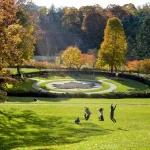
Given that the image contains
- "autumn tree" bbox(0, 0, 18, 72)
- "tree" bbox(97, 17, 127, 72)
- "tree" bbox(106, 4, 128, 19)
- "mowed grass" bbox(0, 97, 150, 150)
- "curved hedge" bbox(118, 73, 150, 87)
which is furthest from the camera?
"tree" bbox(106, 4, 128, 19)

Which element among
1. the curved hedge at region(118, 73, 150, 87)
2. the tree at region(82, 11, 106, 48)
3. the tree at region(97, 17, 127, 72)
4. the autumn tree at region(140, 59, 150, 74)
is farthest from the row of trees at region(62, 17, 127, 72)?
the tree at region(82, 11, 106, 48)

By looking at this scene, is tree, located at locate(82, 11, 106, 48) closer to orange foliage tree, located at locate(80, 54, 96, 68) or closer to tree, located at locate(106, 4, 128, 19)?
tree, located at locate(106, 4, 128, 19)

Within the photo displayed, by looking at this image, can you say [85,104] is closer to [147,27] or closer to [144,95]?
[144,95]

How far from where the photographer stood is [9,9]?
22.0 meters

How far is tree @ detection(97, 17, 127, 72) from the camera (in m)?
68.6

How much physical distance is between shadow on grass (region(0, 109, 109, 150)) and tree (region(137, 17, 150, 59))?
67421 millimetres

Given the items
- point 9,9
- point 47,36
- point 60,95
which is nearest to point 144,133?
point 9,9

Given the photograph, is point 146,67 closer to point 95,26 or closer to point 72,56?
point 72,56

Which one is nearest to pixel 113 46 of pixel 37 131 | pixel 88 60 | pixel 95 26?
pixel 88 60

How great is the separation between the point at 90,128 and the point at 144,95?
23364mm

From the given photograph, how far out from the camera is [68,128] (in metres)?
25.1

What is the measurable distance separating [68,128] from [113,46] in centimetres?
4583

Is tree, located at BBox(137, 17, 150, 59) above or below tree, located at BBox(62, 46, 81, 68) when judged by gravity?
above

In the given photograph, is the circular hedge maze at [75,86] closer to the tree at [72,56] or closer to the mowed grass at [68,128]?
the mowed grass at [68,128]
